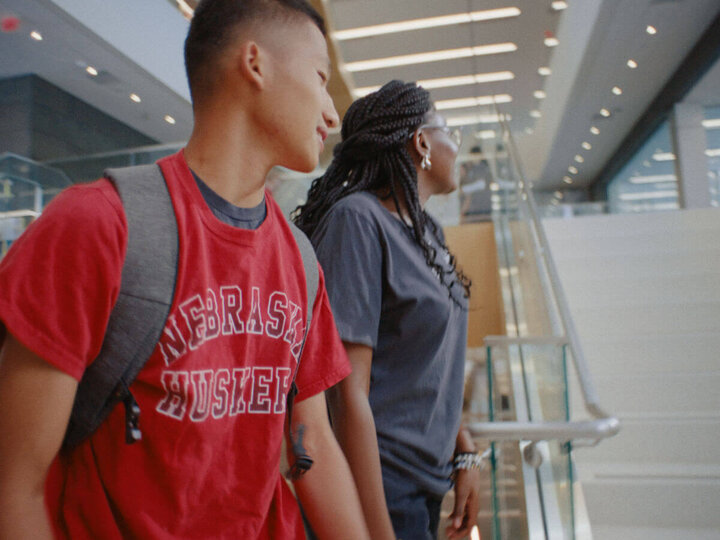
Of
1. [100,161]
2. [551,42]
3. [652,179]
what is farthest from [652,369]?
[652,179]

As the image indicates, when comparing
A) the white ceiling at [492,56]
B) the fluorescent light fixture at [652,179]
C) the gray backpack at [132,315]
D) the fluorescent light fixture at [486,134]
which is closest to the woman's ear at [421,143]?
the gray backpack at [132,315]

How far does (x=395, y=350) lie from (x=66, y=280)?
0.72 metres

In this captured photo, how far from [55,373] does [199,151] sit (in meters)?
0.34

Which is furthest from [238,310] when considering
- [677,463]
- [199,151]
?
[677,463]

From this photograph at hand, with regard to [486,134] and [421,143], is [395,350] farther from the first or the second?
[486,134]

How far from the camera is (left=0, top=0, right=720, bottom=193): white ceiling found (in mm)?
6844

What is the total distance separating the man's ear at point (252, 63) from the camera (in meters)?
0.83

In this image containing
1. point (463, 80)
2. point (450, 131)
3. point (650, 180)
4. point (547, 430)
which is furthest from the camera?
point (650, 180)

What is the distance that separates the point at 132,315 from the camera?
67 centimetres

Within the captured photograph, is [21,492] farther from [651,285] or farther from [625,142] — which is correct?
[625,142]

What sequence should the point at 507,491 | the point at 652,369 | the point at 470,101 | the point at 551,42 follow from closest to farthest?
the point at 507,491
the point at 652,369
the point at 551,42
the point at 470,101

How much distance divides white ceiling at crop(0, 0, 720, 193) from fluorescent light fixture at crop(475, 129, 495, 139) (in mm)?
64

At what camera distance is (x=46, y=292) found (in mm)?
605

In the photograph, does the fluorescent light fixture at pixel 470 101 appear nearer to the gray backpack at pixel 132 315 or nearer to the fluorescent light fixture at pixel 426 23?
the fluorescent light fixture at pixel 426 23
